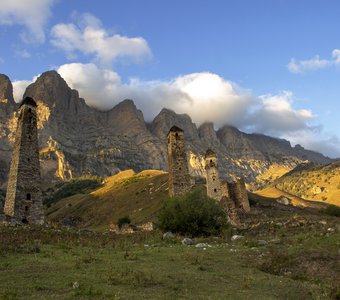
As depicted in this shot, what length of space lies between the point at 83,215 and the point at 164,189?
1997 centimetres

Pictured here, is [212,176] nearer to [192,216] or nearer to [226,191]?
[226,191]

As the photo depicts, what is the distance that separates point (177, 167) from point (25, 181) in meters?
17.0

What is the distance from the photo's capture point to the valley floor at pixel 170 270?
37.0 ft

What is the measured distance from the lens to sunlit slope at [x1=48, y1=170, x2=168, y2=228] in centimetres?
7291

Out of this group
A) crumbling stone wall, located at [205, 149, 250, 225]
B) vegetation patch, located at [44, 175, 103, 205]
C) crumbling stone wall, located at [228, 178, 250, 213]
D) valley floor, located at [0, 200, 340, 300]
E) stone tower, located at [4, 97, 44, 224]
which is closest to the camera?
valley floor, located at [0, 200, 340, 300]

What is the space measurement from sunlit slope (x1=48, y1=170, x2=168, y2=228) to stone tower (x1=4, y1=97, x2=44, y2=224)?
32.3m

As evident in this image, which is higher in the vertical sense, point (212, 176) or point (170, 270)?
point (212, 176)

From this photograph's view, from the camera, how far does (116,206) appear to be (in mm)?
84688

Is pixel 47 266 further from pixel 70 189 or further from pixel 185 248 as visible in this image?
pixel 70 189

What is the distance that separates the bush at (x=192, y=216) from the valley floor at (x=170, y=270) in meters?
8.05

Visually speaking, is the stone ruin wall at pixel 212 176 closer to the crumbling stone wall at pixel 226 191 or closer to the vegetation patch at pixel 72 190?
the crumbling stone wall at pixel 226 191

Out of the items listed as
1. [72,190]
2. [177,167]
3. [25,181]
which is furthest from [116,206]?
[72,190]

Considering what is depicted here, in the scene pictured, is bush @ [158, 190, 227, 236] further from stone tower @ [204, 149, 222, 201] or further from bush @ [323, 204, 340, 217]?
bush @ [323, 204, 340, 217]

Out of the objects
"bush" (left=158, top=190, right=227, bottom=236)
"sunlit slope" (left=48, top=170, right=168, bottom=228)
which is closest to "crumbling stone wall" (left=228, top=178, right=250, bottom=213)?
"sunlit slope" (left=48, top=170, right=168, bottom=228)
